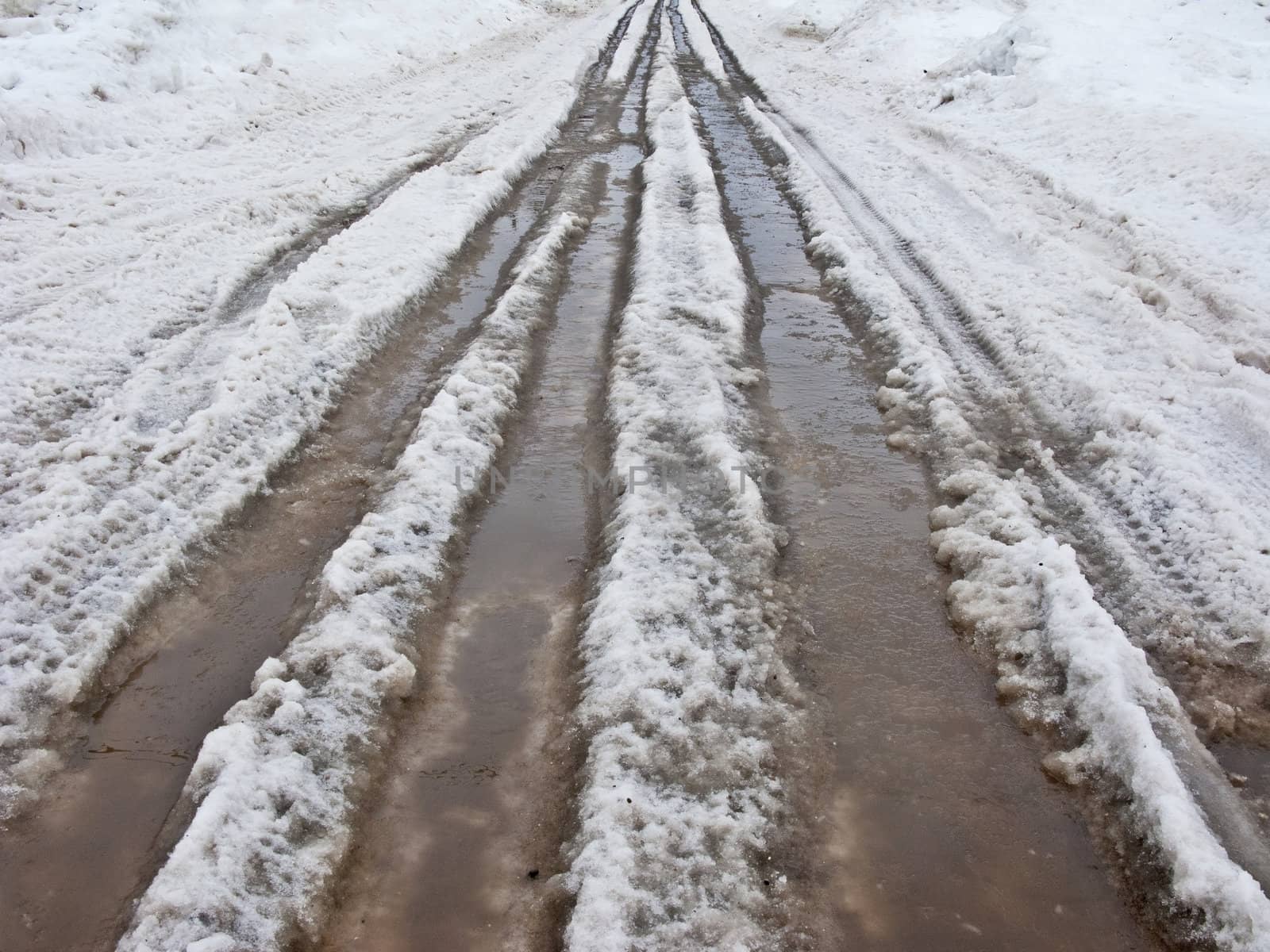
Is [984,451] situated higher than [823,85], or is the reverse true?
[823,85]

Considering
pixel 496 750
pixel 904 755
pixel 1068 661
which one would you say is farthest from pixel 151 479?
pixel 1068 661

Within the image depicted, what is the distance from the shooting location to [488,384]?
6.76m

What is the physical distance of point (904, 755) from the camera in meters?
3.94

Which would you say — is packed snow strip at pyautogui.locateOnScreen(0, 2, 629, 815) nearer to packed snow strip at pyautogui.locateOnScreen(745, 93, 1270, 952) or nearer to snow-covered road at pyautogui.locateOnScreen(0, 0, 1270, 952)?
snow-covered road at pyautogui.locateOnScreen(0, 0, 1270, 952)

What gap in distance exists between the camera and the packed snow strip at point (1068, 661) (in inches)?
Answer: 128

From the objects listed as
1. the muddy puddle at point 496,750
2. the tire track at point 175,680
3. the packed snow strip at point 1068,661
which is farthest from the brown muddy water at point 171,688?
the packed snow strip at point 1068,661

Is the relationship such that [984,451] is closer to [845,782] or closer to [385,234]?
[845,782]

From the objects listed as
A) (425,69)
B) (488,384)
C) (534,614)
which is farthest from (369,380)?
(425,69)

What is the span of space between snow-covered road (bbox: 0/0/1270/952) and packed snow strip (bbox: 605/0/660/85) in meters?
10.6

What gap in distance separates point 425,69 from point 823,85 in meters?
9.63

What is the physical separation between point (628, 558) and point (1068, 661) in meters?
2.47

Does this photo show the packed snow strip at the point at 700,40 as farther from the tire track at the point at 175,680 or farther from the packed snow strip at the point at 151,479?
the tire track at the point at 175,680

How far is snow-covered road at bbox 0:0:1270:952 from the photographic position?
11.1 ft

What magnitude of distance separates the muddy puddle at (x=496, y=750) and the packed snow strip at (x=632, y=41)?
655 inches
